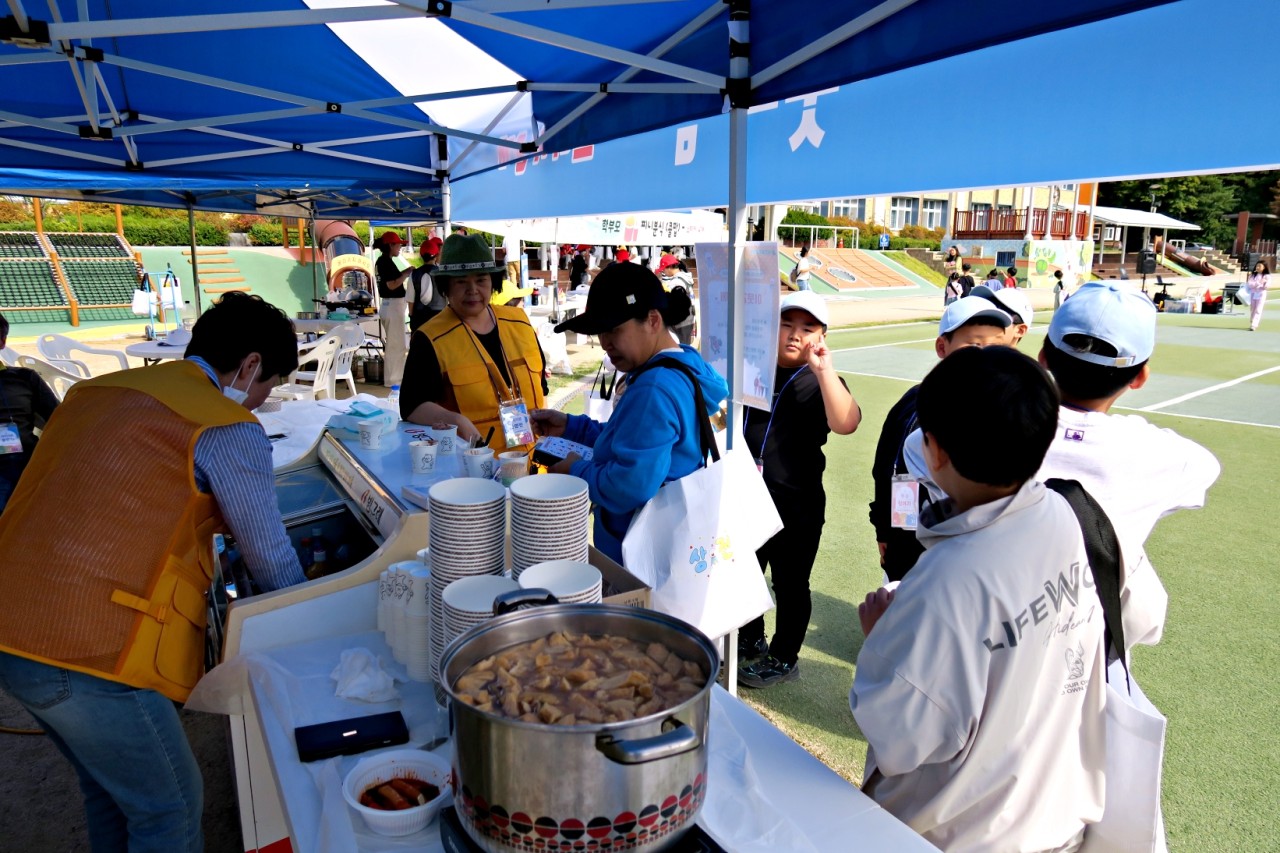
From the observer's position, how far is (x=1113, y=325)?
5.63ft

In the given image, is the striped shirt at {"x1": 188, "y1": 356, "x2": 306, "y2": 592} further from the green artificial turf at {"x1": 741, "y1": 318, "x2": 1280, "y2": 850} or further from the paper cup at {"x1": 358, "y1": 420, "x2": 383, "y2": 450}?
the green artificial turf at {"x1": 741, "y1": 318, "x2": 1280, "y2": 850}

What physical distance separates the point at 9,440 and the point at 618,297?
127 inches

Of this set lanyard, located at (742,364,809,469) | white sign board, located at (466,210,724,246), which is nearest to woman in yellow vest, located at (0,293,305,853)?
lanyard, located at (742,364,809,469)

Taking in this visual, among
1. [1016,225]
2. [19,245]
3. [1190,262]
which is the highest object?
[1016,225]

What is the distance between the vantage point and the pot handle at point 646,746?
3.03 ft

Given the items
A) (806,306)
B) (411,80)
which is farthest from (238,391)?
(411,80)

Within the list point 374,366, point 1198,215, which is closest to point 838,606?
point 374,366

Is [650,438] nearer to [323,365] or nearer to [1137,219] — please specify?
[323,365]

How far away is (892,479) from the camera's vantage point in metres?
2.73

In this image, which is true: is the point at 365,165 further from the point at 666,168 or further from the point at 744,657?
the point at 744,657

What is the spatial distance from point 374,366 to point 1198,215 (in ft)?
208

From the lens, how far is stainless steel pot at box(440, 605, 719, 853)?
950 millimetres

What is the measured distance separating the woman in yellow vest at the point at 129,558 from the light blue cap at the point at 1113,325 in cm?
190

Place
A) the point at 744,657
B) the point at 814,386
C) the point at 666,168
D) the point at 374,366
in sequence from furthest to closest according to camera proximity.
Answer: the point at 374,366, the point at 666,168, the point at 744,657, the point at 814,386
